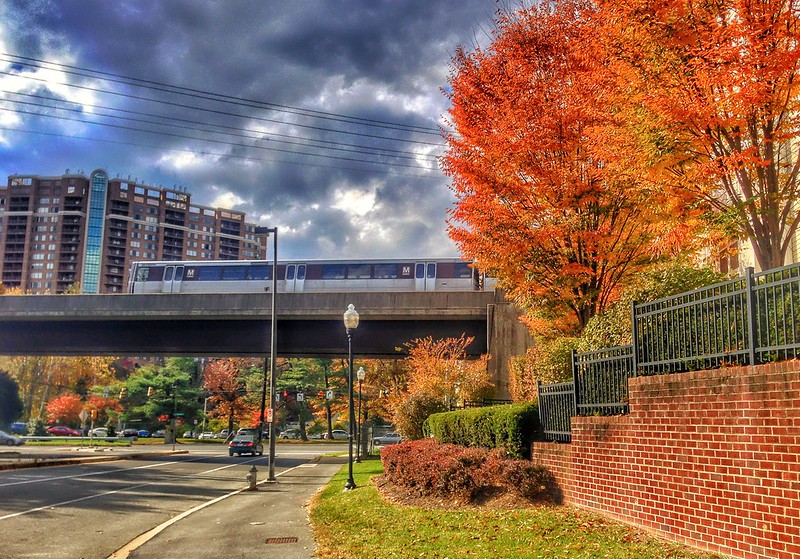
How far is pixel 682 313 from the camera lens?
8.88m

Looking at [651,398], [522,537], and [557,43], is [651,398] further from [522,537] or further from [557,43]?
[557,43]

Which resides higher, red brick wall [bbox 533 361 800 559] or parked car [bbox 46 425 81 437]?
red brick wall [bbox 533 361 800 559]

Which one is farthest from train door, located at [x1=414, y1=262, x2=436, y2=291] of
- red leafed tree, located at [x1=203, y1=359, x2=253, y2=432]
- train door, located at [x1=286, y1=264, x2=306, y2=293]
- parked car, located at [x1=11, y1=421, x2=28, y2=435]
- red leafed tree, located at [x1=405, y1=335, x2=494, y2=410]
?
parked car, located at [x1=11, y1=421, x2=28, y2=435]

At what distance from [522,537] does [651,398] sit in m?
2.42

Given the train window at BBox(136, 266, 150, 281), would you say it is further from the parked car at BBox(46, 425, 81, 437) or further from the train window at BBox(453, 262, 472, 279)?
the parked car at BBox(46, 425, 81, 437)

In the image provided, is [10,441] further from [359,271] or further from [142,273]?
[359,271]

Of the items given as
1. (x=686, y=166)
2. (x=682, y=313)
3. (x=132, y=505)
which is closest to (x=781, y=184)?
(x=686, y=166)

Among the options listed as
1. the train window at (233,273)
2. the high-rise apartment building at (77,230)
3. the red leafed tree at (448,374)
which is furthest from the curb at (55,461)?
the high-rise apartment building at (77,230)

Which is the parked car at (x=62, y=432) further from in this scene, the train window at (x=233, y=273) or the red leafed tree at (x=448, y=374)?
the red leafed tree at (x=448, y=374)

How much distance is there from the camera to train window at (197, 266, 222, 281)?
1810 inches

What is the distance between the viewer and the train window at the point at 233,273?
4522 centimetres

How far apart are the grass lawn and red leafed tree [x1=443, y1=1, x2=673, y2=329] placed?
560cm

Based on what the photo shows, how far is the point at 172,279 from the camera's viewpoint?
1834 inches

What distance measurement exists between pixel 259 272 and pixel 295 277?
2507mm
